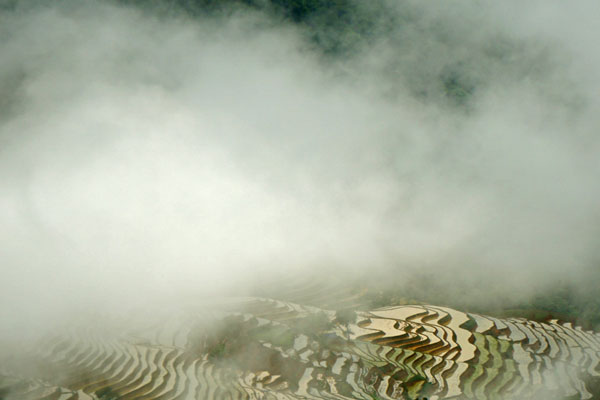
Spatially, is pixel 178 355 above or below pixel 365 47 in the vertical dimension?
below

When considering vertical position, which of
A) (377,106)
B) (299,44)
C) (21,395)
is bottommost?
(21,395)

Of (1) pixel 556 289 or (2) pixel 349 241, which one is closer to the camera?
(1) pixel 556 289

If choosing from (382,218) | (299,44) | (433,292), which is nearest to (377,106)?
(299,44)

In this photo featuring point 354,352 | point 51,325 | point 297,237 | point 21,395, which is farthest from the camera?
point 297,237

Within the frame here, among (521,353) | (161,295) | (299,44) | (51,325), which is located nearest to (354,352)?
(521,353)

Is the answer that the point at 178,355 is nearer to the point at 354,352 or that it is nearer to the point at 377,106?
the point at 354,352

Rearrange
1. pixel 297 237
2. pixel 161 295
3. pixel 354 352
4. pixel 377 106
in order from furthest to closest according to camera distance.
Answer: pixel 377 106, pixel 297 237, pixel 161 295, pixel 354 352

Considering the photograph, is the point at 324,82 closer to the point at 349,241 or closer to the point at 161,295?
the point at 349,241
